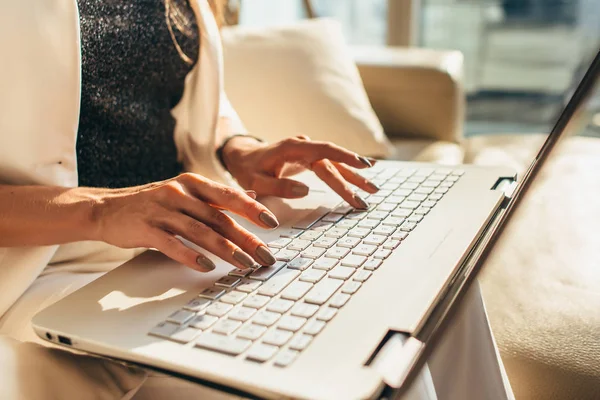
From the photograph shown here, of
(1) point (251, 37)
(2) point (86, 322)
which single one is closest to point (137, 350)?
(2) point (86, 322)

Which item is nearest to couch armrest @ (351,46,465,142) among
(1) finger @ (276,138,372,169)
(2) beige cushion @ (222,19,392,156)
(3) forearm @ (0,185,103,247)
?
(2) beige cushion @ (222,19,392,156)

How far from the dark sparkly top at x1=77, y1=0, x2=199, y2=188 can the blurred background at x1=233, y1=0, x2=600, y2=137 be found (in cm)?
184

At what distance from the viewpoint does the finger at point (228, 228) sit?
21.9 inches

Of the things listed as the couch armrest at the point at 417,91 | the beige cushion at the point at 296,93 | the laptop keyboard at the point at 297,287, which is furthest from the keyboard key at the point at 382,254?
the couch armrest at the point at 417,91

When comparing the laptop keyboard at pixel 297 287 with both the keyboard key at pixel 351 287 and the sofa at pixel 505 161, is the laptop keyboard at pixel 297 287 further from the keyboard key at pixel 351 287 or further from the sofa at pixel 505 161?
the sofa at pixel 505 161

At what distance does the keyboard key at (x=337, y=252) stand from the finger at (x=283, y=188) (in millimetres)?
155

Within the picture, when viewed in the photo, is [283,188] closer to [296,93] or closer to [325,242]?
[325,242]

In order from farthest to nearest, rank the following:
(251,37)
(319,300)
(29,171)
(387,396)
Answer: (251,37), (29,171), (319,300), (387,396)

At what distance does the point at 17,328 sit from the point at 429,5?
257 cm

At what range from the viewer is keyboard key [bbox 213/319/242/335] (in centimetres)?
45

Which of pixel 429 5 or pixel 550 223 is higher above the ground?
pixel 429 5

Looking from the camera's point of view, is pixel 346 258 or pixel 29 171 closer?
pixel 346 258

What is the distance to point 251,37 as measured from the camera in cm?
149

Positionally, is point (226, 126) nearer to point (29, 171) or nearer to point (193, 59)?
point (193, 59)
